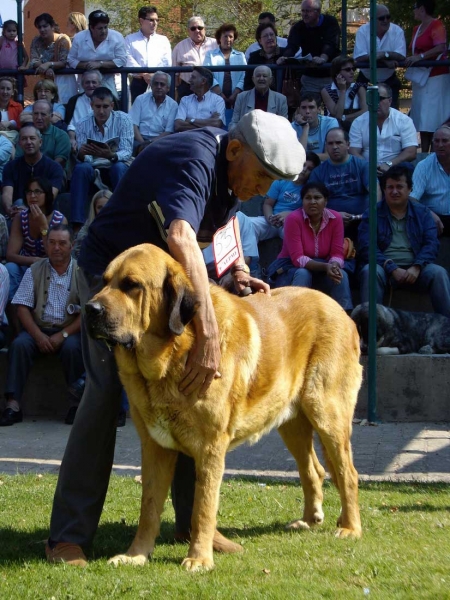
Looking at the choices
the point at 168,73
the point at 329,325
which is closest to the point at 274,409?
the point at 329,325

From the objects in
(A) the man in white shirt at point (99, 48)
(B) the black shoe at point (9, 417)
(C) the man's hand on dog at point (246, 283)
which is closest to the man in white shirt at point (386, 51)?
(A) the man in white shirt at point (99, 48)

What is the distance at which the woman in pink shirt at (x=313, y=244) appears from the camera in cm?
957

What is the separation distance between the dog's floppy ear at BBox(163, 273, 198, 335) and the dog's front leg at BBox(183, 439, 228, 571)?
67 cm

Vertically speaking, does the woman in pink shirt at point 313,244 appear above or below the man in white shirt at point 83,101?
below

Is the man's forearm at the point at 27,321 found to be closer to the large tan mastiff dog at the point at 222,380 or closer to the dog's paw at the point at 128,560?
the large tan mastiff dog at the point at 222,380

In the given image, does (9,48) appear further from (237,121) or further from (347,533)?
(347,533)

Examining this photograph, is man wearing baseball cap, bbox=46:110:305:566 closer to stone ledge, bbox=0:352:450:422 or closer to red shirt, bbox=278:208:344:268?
stone ledge, bbox=0:352:450:422

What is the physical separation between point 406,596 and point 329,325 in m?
1.65

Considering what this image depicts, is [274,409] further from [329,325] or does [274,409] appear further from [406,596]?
[406,596]

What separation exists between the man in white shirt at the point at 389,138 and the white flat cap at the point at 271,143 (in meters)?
7.69

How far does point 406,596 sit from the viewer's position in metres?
3.82

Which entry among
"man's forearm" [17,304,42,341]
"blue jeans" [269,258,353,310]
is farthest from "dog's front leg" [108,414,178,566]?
"blue jeans" [269,258,353,310]

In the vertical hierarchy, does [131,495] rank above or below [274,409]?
below

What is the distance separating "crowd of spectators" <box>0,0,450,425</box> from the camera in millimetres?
9680
